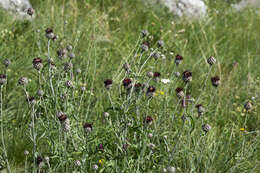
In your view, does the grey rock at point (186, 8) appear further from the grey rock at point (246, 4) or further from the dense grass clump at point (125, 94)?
the grey rock at point (246, 4)

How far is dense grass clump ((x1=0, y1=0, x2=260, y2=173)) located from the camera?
5.75 feet

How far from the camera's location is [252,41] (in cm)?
453

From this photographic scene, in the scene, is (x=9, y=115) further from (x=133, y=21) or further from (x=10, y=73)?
(x=133, y=21)

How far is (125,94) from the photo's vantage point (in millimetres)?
2094

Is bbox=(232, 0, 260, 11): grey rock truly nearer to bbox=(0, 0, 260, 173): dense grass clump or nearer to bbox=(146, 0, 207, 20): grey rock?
bbox=(0, 0, 260, 173): dense grass clump

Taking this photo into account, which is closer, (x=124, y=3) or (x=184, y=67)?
(x=184, y=67)

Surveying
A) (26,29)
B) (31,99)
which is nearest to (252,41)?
(26,29)

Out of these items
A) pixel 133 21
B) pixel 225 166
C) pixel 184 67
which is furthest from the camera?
pixel 133 21

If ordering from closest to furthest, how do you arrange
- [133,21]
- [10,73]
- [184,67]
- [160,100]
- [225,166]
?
[225,166] → [160,100] → [10,73] → [184,67] → [133,21]

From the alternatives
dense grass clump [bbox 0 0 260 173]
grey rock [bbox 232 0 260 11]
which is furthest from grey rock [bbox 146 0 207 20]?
grey rock [bbox 232 0 260 11]

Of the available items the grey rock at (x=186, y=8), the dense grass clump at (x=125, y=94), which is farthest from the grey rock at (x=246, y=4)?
the grey rock at (x=186, y=8)

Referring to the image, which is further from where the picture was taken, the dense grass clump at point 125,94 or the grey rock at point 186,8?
the grey rock at point 186,8

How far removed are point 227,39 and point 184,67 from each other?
4.37 feet

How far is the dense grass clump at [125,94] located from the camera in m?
1.75
